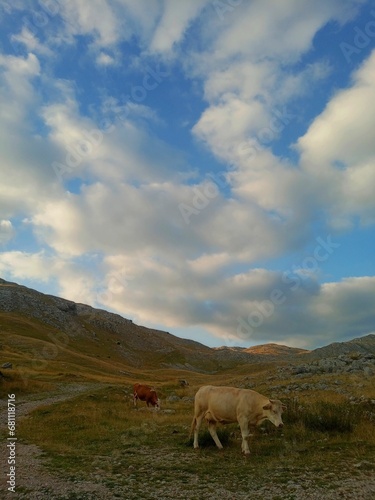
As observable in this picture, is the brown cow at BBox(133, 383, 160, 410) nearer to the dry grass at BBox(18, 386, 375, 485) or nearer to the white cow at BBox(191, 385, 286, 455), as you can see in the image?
the dry grass at BBox(18, 386, 375, 485)

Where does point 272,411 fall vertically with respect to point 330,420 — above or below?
above

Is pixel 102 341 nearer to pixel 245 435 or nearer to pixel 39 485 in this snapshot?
pixel 245 435

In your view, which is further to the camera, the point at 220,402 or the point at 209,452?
the point at 220,402

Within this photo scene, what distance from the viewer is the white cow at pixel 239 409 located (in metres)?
13.1

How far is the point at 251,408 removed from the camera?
1334 cm

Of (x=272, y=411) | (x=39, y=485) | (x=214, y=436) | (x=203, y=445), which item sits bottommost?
(x=203, y=445)

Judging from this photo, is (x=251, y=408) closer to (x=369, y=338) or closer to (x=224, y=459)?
(x=224, y=459)

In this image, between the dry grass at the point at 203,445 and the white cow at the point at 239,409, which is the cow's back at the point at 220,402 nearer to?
the white cow at the point at 239,409

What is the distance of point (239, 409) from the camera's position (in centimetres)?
1319

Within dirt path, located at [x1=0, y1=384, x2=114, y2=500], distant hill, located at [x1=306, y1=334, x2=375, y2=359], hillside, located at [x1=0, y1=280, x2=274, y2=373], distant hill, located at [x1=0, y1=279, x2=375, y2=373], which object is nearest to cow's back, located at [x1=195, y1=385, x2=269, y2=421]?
dirt path, located at [x1=0, y1=384, x2=114, y2=500]

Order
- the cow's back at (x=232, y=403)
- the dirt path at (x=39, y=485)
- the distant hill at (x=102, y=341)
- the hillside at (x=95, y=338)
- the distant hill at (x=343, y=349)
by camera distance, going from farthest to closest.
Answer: the distant hill at (x=343, y=349) → the distant hill at (x=102, y=341) → the hillside at (x=95, y=338) → the cow's back at (x=232, y=403) → the dirt path at (x=39, y=485)

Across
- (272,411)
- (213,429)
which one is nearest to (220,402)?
Result: (213,429)

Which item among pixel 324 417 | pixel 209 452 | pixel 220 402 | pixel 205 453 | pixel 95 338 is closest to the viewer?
pixel 205 453

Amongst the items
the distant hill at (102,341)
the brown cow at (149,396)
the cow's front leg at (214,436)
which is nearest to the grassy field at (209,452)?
the cow's front leg at (214,436)
